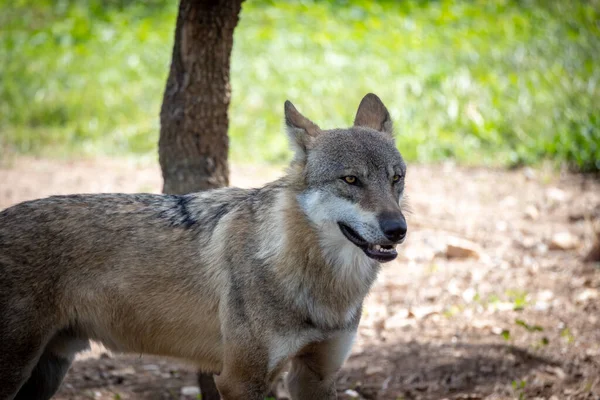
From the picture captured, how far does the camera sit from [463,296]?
718 cm

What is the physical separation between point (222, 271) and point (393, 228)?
1.13 m

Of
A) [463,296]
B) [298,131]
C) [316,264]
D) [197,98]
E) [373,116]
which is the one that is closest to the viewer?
[316,264]

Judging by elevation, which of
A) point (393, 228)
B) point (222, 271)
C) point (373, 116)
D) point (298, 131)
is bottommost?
point (222, 271)

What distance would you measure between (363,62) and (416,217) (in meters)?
5.65

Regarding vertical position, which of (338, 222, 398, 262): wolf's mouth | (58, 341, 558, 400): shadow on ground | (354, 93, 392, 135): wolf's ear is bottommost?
(58, 341, 558, 400): shadow on ground

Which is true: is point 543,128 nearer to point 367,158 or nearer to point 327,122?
point 327,122

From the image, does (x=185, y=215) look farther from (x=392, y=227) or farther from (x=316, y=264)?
(x=392, y=227)

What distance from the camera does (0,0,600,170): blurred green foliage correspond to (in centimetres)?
1141

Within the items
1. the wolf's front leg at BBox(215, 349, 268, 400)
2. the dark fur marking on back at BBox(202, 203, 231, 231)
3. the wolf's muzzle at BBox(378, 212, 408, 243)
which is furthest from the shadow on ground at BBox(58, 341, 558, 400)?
the wolf's muzzle at BBox(378, 212, 408, 243)

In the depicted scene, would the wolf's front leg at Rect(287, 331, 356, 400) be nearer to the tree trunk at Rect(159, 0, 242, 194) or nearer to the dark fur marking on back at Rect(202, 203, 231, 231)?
the dark fur marking on back at Rect(202, 203, 231, 231)

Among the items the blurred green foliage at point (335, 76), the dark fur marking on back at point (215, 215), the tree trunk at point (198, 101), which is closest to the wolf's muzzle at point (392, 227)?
the dark fur marking on back at point (215, 215)

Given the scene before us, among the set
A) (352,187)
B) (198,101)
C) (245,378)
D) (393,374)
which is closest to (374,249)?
(352,187)

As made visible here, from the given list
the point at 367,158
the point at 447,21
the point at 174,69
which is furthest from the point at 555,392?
the point at 447,21

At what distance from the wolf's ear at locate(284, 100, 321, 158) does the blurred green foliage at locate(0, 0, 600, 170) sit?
6364 mm
